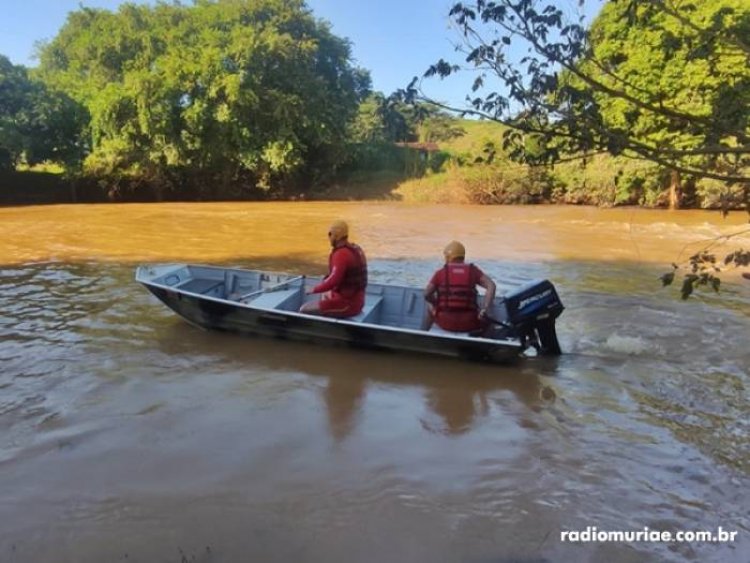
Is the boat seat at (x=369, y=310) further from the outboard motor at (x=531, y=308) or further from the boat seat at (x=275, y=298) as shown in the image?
the outboard motor at (x=531, y=308)

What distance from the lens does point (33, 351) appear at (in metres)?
6.98

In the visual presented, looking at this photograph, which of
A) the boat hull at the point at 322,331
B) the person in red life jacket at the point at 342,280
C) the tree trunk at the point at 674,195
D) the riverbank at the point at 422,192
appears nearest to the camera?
the boat hull at the point at 322,331

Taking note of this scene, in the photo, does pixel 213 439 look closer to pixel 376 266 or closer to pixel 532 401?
pixel 532 401

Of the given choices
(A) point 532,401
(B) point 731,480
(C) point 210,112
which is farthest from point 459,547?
(C) point 210,112

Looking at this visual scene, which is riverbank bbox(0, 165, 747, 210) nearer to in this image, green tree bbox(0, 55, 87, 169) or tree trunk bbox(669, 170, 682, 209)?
tree trunk bbox(669, 170, 682, 209)

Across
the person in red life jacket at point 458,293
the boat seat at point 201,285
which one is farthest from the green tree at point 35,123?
the person in red life jacket at point 458,293

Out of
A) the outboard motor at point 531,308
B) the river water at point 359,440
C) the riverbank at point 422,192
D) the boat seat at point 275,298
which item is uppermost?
the riverbank at point 422,192

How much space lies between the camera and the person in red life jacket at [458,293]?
20.8 ft

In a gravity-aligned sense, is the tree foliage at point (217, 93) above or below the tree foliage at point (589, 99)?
above

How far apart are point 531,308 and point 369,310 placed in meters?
1.83

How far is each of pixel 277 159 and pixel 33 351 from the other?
24032 mm

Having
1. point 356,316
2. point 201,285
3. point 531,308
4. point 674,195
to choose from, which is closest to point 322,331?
point 356,316

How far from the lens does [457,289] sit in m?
6.37

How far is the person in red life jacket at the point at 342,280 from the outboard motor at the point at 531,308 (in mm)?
1499
